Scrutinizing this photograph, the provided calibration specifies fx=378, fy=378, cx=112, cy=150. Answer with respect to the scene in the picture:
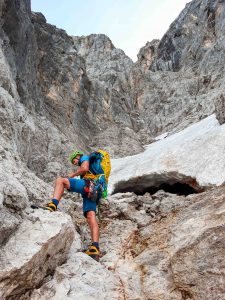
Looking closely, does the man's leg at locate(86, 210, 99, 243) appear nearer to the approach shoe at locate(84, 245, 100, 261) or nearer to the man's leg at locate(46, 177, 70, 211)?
the approach shoe at locate(84, 245, 100, 261)

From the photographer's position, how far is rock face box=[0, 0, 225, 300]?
700 cm

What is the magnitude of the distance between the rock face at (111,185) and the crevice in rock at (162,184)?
2.1 inches

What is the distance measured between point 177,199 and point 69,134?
1752cm

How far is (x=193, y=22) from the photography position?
2534 inches

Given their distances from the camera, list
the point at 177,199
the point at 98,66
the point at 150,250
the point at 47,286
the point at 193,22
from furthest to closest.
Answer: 1. the point at 193,22
2. the point at 98,66
3. the point at 177,199
4. the point at 150,250
5. the point at 47,286

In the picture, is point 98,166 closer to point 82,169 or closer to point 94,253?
point 82,169

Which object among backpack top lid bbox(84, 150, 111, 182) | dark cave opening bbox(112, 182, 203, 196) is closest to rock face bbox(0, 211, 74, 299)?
backpack top lid bbox(84, 150, 111, 182)

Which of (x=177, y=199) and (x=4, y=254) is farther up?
(x=4, y=254)

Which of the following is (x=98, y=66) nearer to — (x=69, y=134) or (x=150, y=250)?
Answer: (x=69, y=134)

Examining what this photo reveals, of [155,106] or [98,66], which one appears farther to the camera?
[98,66]

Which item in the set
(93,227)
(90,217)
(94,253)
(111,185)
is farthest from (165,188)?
(94,253)

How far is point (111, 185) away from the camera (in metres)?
17.9

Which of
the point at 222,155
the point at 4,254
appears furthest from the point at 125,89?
the point at 4,254

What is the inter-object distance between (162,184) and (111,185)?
96.8 inches
